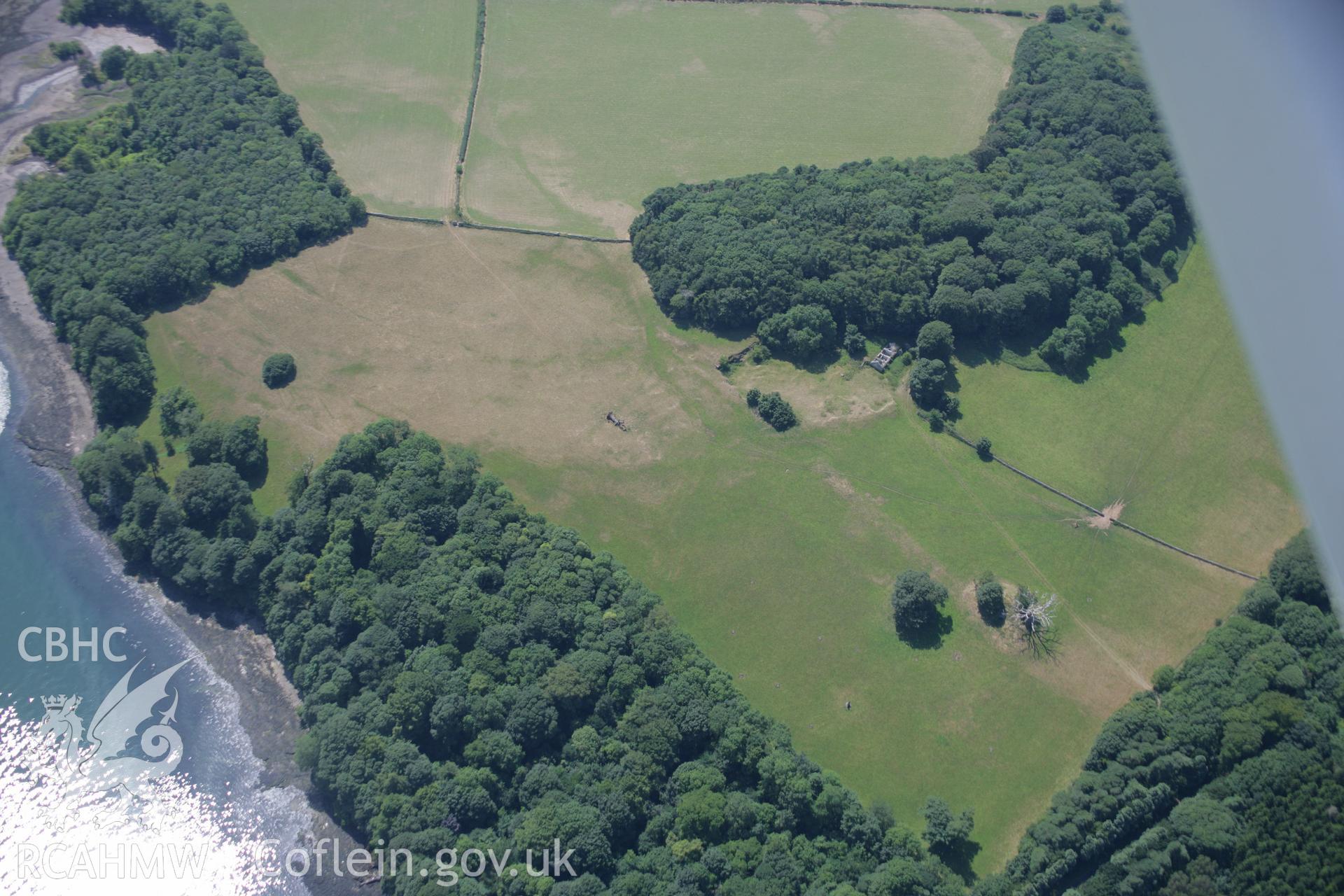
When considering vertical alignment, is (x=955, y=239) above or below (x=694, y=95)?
below

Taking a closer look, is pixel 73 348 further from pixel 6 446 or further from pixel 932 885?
pixel 932 885

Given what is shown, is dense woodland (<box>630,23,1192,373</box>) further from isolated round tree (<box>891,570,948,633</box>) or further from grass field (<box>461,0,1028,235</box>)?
isolated round tree (<box>891,570,948,633</box>)

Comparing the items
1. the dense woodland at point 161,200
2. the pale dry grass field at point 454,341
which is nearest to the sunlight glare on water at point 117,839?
the pale dry grass field at point 454,341

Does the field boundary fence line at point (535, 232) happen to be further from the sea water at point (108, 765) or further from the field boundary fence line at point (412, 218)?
the sea water at point (108, 765)

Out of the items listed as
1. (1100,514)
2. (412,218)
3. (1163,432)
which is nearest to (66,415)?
(412,218)

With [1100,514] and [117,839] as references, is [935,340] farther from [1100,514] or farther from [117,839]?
[117,839]

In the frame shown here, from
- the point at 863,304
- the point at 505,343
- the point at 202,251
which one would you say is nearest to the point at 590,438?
the point at 505,343
